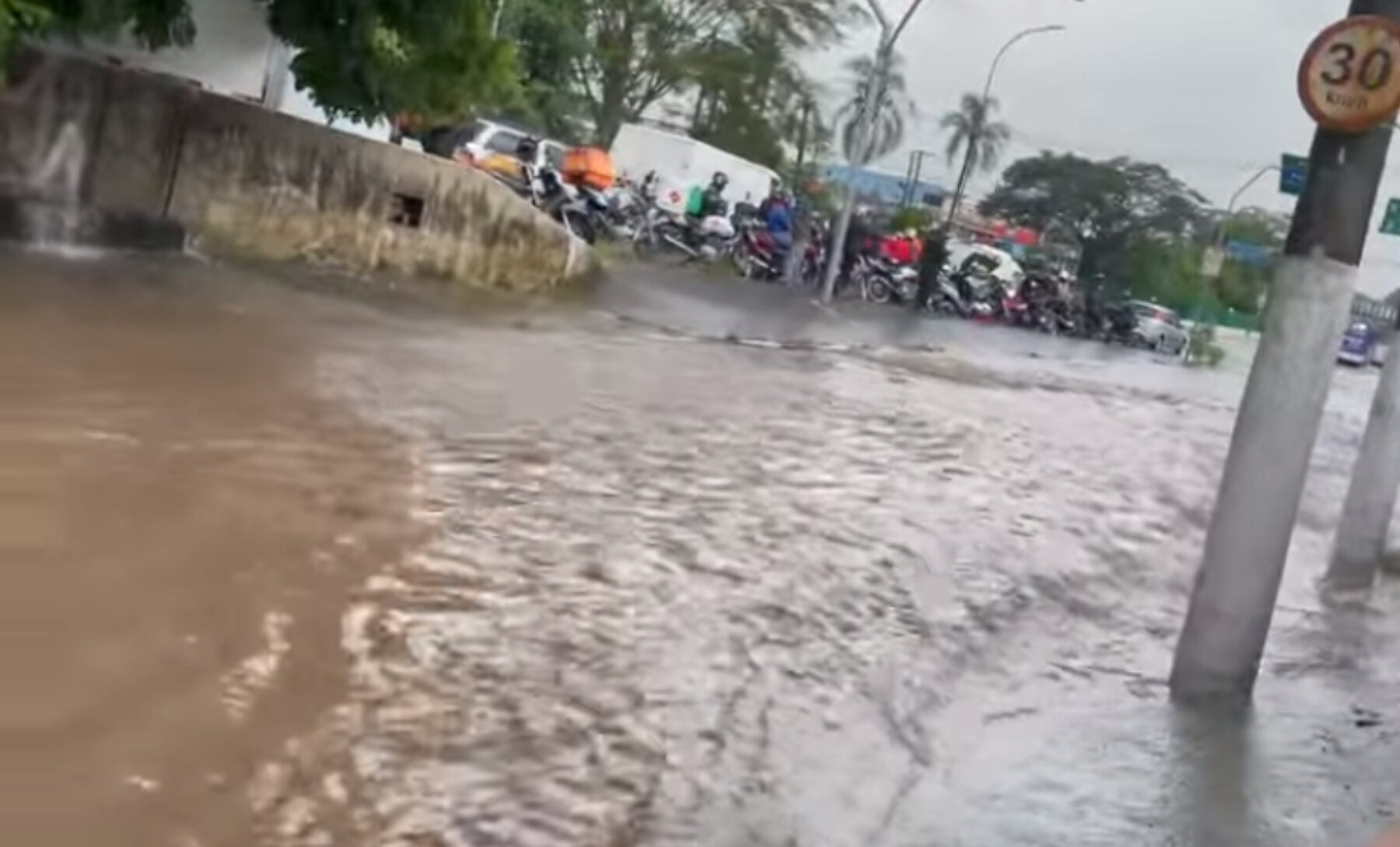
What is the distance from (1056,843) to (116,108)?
957 centimetres

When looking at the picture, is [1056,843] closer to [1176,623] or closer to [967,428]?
[1176,623]

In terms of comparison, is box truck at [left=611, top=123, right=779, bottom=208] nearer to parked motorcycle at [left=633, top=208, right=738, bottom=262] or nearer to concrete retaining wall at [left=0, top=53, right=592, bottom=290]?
parked motorcycle at [left=633, top=208, right=738, bottom=262]

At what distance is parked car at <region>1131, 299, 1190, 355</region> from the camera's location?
36125 millimetres

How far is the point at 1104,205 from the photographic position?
43.7 m

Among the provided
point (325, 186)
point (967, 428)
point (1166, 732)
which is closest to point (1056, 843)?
point (1166, 732)

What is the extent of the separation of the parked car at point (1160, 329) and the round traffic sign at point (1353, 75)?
31.9 meters

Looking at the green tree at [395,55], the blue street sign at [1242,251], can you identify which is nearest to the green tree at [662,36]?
the blue street sign at [1242,251]

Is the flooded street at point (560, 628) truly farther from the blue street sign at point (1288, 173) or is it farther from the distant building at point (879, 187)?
the distant building at point (879, 187)

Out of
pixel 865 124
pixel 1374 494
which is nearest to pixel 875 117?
pixel 865 124

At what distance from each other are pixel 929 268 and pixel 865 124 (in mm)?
2950

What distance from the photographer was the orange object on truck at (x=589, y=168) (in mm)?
25875

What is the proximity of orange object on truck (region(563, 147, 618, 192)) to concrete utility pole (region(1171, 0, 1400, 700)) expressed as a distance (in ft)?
68.4

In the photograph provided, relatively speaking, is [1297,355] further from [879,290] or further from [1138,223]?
[1138,223]

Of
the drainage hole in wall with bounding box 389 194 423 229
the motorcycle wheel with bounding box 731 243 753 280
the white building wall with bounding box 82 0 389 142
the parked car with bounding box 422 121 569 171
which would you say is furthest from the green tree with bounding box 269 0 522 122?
the motorcycle wheel with bounding box 731 243 753 280
